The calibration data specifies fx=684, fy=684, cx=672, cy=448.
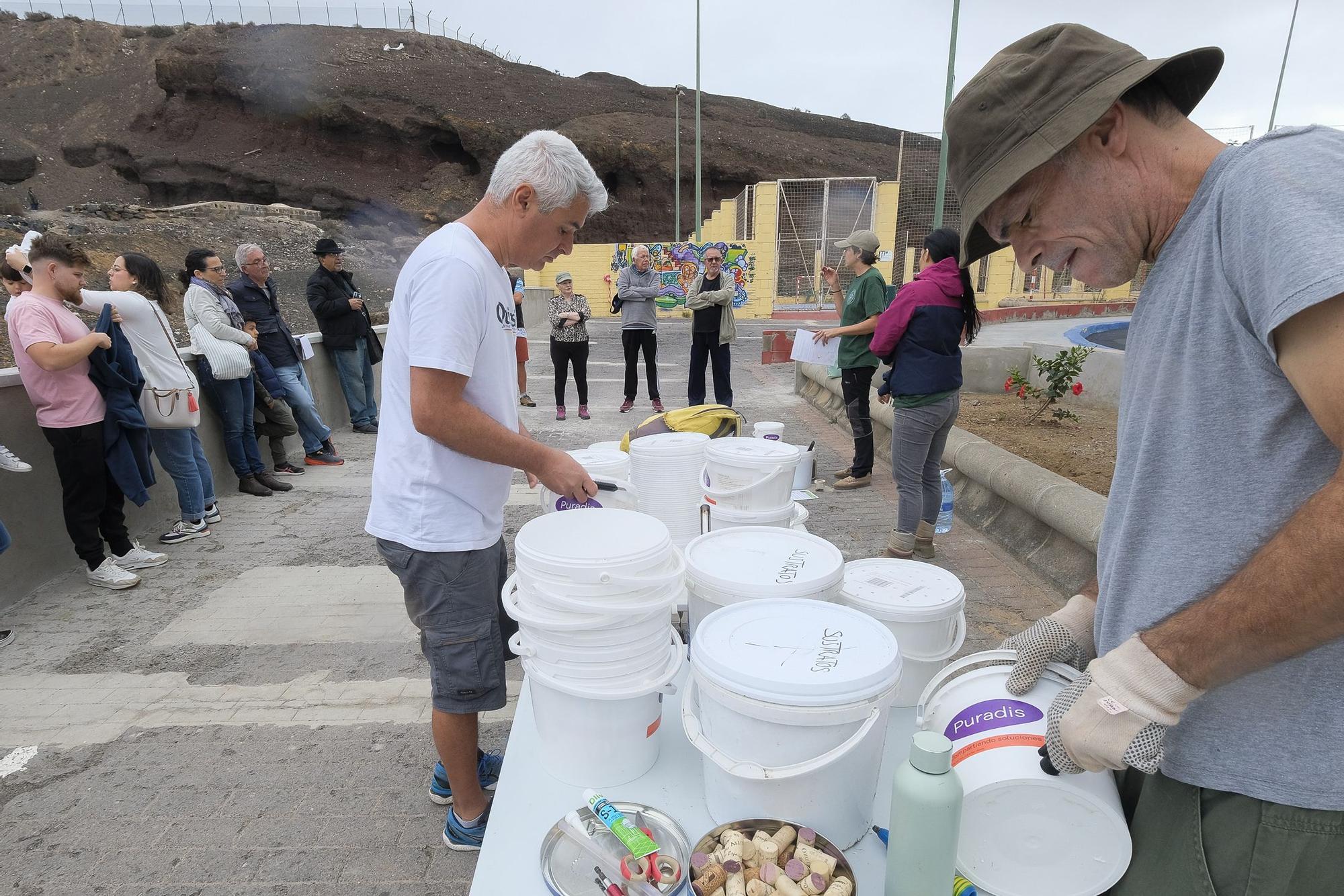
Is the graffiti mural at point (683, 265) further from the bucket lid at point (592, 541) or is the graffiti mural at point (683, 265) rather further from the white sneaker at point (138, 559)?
the bucket lid at point (592, 541)

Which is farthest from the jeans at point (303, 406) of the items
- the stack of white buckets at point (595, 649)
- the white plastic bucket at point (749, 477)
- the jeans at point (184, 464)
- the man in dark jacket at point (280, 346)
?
the stack of white buckets at point (595, 649)

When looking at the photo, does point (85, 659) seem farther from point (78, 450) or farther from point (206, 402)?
point (206, 402)

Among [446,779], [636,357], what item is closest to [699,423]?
[446,779]

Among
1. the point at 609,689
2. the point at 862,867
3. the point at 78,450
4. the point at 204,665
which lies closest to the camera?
the point at 862,867

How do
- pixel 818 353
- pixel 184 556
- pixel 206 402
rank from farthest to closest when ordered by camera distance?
pixel 818 353
pixel 206 402
pixel 184 556

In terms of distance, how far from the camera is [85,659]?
3566mm

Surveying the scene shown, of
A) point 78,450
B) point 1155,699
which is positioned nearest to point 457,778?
point 1155,699

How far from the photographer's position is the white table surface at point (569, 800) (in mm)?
1343

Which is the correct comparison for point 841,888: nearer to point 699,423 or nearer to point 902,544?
point 699,423

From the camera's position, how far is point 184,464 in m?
5.05

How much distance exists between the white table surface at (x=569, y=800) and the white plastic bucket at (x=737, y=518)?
2.84 feet

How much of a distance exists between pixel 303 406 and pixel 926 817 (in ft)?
23.4

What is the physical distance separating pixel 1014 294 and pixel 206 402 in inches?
1075

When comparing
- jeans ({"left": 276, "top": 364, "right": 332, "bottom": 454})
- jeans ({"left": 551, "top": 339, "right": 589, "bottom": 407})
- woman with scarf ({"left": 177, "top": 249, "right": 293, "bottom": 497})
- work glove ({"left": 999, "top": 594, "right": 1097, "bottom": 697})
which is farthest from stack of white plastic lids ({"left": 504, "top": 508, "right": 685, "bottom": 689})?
jeans ({"left": 551, "top": 339, "right": 589, "bottom": 407})
